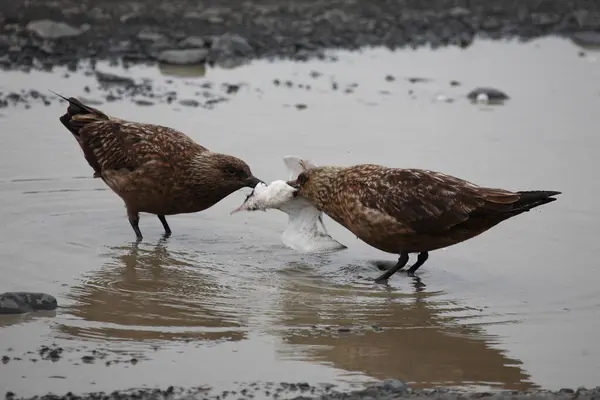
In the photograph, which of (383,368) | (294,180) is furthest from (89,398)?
(294,180)

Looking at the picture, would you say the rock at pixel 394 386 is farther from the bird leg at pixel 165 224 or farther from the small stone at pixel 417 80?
the small stone at pixel 417 80

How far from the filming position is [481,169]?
10867 mm

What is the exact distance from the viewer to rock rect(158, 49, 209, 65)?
47.4ft

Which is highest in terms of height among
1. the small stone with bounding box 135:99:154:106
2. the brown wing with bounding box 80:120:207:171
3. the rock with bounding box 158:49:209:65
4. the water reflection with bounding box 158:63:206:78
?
the rock with bounding box 158:49:209:65

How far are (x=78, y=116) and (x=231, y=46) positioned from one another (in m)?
5.74

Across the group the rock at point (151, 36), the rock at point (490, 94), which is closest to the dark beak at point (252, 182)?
the rock at point (490, 94)

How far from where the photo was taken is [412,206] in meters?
8.04

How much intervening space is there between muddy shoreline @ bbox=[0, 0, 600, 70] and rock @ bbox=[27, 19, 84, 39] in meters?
0.01

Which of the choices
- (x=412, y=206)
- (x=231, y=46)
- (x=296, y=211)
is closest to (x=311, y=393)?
(x=412, y=206)

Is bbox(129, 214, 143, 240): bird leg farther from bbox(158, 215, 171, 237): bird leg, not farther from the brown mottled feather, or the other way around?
the brown mottled feather

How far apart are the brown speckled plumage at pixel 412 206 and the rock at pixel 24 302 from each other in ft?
8.01

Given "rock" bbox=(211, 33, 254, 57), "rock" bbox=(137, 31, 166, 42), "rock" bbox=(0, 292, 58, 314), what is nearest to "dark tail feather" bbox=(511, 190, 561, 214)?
"rock" bbox=(0, 292, 58, 314)

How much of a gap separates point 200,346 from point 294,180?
2.83 metres

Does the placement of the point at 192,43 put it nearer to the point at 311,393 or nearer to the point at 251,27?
the point at 251,27
